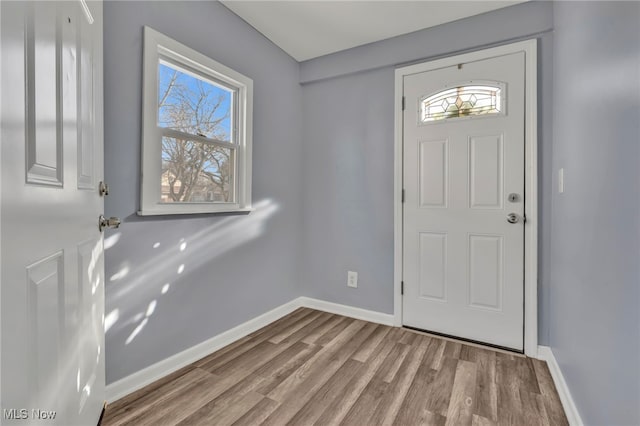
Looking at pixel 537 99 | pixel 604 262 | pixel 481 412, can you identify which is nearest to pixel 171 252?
pixel 481 412

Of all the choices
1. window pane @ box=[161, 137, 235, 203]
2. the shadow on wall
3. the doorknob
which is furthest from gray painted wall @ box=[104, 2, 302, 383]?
the doorknob

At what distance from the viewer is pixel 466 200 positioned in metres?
2.31

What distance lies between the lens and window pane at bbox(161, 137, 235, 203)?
1848 millimetres

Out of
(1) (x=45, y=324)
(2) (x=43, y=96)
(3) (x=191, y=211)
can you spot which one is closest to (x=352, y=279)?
(3) (x=191, y=211)

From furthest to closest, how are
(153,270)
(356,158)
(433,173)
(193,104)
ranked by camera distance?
(356,158), (433,173), (193,104), (153,270)

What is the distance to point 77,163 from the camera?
37.4 inches

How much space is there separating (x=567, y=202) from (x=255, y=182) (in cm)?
209

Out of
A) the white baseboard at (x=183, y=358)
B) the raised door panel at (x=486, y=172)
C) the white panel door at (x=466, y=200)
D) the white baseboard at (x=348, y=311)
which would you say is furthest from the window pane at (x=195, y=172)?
the raised door panel at (x=486, y=172)

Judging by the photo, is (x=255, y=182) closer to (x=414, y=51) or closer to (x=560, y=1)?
(x=414, y=51)

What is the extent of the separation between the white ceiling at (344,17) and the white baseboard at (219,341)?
2.39 m

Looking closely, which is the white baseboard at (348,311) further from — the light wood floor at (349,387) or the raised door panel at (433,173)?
the raised door panel at (433,173)

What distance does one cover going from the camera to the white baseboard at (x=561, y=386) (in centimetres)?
138
